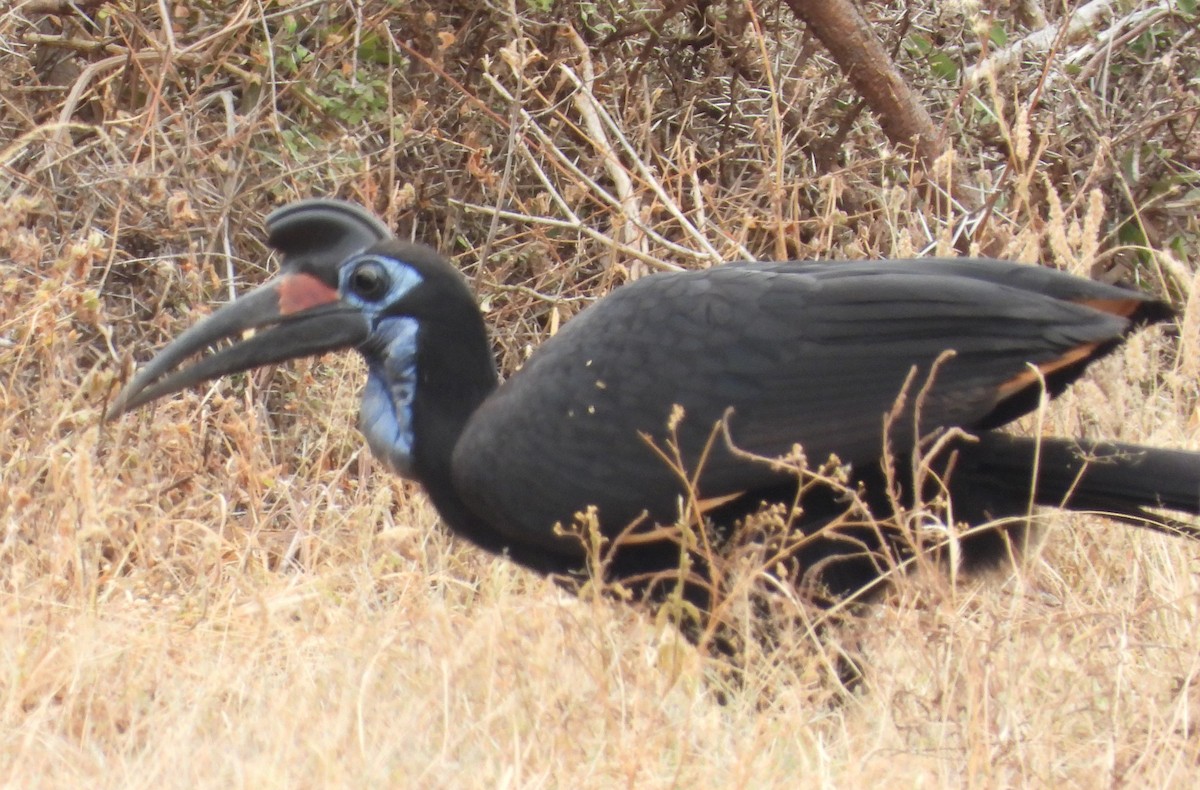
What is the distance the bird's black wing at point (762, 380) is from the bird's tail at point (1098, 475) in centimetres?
11

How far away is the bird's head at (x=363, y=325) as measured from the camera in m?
3.37

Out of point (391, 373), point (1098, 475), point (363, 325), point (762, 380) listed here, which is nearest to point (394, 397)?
point (391, 373)

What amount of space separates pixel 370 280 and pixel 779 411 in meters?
0.89

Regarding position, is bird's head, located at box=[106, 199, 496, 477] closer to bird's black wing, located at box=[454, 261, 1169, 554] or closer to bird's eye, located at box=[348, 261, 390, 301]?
bird's eye, located at box=[348, 261, 390, 301]

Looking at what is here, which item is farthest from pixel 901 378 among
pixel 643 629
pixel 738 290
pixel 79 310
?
pixel 79 310

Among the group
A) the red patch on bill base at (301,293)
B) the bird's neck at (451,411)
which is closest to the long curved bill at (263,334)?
the red patch on bill base at (301,293)

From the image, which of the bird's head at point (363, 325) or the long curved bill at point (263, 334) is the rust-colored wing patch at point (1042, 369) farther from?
the long curved bill at point (263, 334)

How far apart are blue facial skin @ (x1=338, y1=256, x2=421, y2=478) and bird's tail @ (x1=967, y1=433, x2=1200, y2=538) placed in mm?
1100

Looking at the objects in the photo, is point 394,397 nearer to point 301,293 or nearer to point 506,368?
point 301,293

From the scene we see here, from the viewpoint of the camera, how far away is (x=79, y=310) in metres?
3.84

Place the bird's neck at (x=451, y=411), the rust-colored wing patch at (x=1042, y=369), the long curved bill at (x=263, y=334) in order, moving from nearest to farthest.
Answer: the rust-colored wing patch at (x=1042, y=369), the bird's neck at (x=451, y=411), the long curved bill at (x=263, y=334)

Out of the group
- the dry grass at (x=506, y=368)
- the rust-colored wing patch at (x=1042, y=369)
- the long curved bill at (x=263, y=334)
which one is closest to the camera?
the dry grass at (x=506, y=368)

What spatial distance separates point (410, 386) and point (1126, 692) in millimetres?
1458

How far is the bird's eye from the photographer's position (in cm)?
342
